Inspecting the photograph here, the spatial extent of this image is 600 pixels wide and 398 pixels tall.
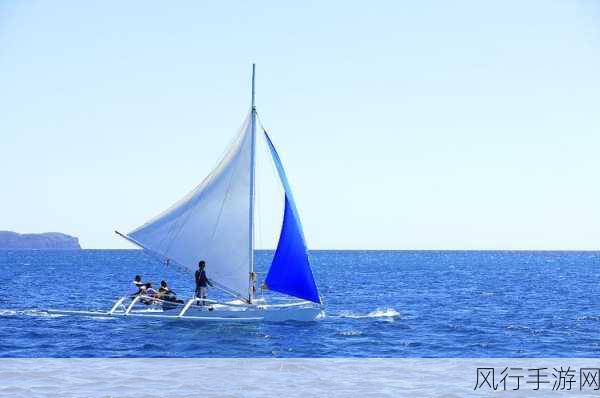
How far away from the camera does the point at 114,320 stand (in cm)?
4062

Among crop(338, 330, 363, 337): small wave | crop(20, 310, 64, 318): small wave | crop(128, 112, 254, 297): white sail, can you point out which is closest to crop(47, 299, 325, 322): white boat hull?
crop(128, 112, 254, 297): white sail

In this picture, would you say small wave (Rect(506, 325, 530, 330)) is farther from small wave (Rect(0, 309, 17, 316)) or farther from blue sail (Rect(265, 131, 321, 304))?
small wave (Rect(0, 309, 17, 316))

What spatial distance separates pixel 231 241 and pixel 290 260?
118 inches

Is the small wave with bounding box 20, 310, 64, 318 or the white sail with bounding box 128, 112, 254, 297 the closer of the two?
the white sail with bounding box 128, 112, 254, 297

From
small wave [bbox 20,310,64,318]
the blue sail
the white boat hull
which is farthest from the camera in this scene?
small wave [bbox 20,310,64,318]

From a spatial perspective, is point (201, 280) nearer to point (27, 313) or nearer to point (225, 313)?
point (225, 313)

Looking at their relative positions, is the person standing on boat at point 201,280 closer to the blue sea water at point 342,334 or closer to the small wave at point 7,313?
the blue sea water at point 342,334

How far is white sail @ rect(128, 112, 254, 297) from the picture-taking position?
37.8 metres

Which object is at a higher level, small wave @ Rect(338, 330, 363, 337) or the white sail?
the white sail

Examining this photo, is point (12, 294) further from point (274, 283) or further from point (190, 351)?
point (190, 351)

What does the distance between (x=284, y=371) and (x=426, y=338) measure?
19.5 metres

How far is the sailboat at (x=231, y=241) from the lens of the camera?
3775 centimetres

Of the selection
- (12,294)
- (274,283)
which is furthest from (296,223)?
(12,294)

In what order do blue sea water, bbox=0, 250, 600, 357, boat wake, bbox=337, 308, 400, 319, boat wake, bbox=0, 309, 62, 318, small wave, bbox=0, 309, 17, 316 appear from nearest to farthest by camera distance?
blue sea water, bbox=0, 250, 600, 357 < boat wake, bbox=0, 309, 62, 318 < small wave, bbox=0, 309, 17, 316 < boat wake, bbox=337, 308, 400, 319
